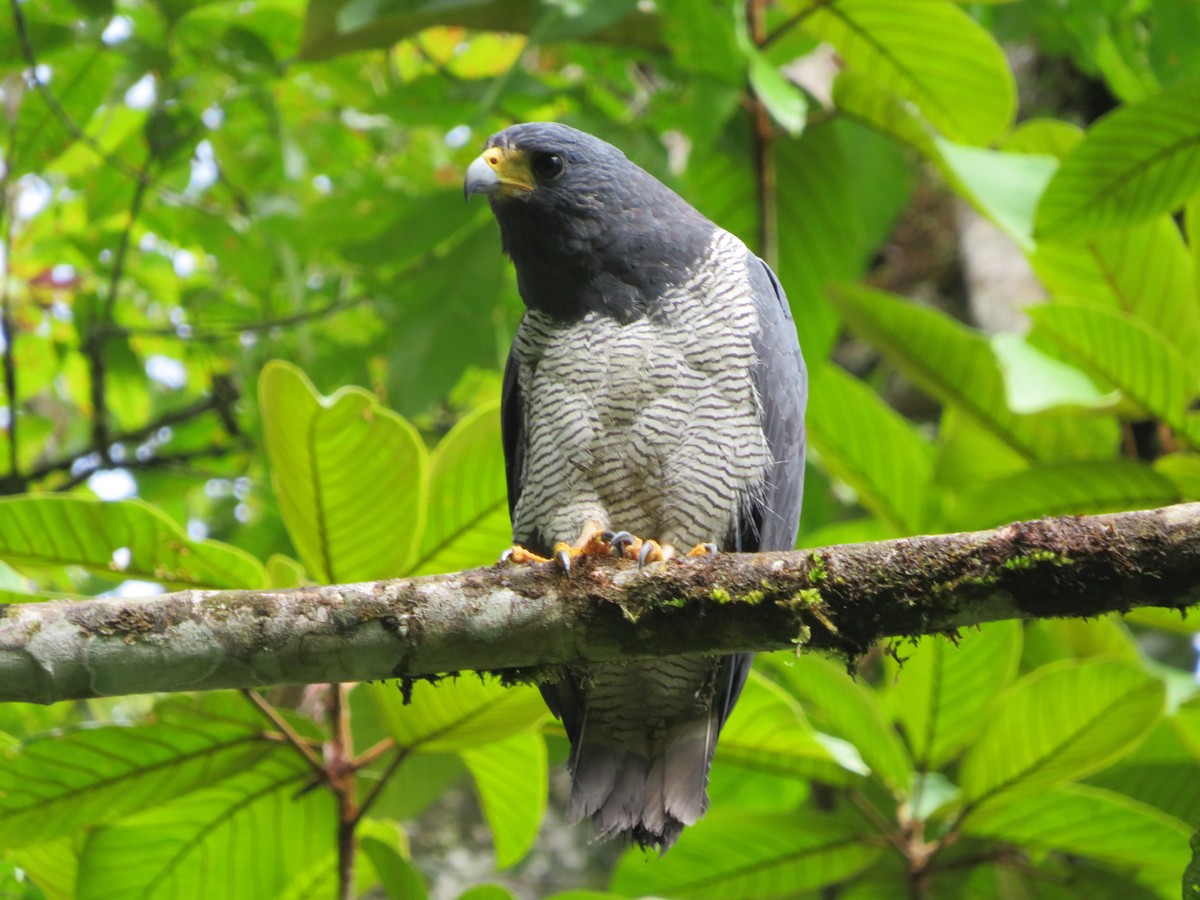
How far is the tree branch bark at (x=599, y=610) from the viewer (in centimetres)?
249

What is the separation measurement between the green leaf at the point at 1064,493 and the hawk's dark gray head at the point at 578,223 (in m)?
1.52

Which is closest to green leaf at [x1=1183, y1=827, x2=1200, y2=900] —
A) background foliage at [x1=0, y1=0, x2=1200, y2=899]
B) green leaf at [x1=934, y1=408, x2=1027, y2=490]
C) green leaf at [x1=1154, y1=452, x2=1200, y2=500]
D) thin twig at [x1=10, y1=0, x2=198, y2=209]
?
background foliage at [x1=0, y1=0, x2=1200, y2=899]

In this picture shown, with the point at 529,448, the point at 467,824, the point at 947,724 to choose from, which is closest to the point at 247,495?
the point at 467,824

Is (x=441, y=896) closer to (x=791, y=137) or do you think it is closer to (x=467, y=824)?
(x=467, y=824)

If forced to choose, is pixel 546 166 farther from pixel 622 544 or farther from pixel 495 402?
pixel 622 544

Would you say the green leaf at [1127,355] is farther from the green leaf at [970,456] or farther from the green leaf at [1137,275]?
the green leaf at [970,456]

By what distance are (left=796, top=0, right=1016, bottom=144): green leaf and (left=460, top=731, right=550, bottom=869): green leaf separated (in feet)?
9.86

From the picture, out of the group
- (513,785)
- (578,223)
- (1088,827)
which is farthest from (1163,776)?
(578,223)

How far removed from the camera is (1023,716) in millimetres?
3941

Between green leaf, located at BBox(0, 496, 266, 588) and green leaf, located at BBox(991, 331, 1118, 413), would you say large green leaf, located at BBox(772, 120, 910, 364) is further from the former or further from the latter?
green leaf, located at BBox(0, 496, 266, 588)

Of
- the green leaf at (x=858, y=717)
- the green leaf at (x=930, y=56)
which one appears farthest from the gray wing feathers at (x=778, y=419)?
the green leaf at (x=930, y=56)

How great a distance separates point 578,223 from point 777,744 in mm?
1889

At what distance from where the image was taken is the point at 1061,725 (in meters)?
3.92

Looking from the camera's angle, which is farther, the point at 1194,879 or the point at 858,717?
the point at 858,717
